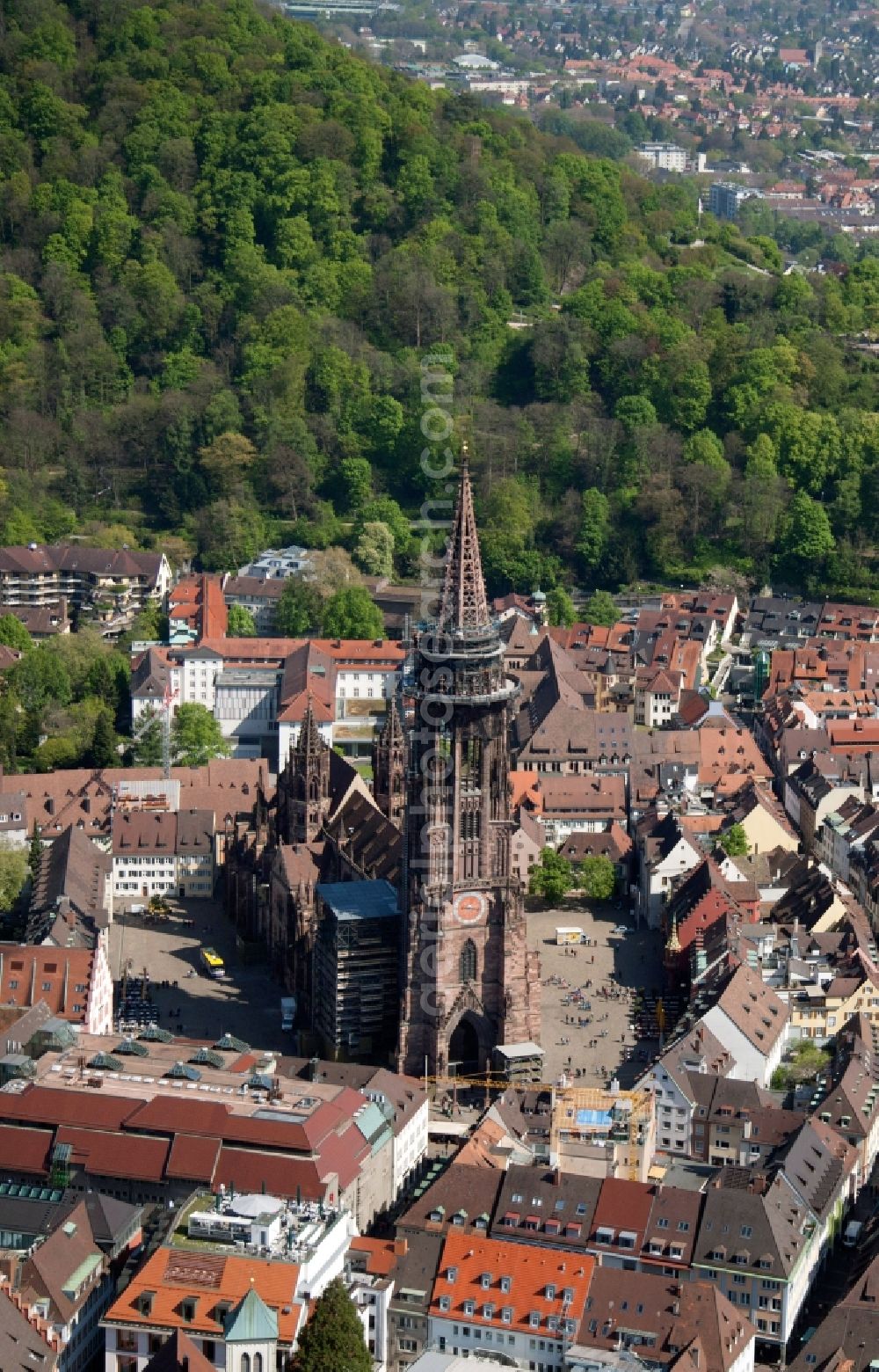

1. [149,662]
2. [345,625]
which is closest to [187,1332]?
[149,662]

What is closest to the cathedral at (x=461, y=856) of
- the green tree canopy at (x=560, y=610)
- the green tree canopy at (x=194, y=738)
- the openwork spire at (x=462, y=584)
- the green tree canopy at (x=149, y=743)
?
the openwork spire at (x=462, y=584)

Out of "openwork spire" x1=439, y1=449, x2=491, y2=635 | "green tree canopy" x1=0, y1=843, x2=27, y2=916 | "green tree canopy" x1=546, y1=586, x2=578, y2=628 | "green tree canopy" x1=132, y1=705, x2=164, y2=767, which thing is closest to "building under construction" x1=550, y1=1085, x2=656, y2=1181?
"openwork spire" x1=439, y1=449, x2=491, y2=635

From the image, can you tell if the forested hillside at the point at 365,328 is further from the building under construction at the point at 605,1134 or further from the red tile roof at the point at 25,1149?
the red tile roof at the point at 25,1149

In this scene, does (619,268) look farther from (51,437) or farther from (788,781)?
(788,781)

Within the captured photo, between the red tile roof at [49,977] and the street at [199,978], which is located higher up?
the red tile roof at [49,977]

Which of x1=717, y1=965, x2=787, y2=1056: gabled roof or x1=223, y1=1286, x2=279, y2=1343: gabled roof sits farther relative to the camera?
x1=717, y1=965, x2=787, y2=1056: gabled roof

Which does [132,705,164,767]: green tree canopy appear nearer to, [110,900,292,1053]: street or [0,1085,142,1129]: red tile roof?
[110,900,292,1053]: street
